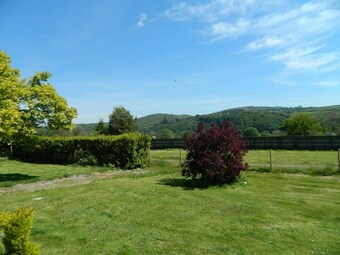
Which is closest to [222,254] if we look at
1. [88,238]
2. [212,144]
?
[88,238]

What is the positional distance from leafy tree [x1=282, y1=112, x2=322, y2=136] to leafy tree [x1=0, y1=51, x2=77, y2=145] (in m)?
63.8

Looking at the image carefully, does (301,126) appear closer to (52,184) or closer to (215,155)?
(215,155)

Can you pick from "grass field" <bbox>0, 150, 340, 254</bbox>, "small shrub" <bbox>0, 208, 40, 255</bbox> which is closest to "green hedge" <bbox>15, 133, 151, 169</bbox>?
"grass field" <bbox>0, 150, 340, 254</bbox>

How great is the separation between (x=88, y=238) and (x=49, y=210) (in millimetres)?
3120

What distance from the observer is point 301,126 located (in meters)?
77.2

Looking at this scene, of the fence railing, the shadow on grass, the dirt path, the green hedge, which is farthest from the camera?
the fence railing

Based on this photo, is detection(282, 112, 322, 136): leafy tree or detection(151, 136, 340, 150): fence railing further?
detection(282, 112, 322, 136): leafy tree

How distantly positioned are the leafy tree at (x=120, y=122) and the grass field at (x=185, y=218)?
101 ft

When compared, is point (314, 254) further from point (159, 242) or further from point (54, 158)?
point (54, 158)

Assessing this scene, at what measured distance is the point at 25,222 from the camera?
4.93 meters

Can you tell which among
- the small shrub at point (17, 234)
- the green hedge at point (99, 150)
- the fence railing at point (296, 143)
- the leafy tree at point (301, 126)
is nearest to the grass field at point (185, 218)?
the small shrub at point (17, 234)

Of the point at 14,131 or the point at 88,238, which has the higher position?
the point at 14,131

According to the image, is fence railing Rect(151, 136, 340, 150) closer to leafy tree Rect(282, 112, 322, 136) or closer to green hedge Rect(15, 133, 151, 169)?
green hedge Rect(15, 133, 151, 169)

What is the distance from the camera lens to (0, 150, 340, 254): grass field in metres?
6.71
